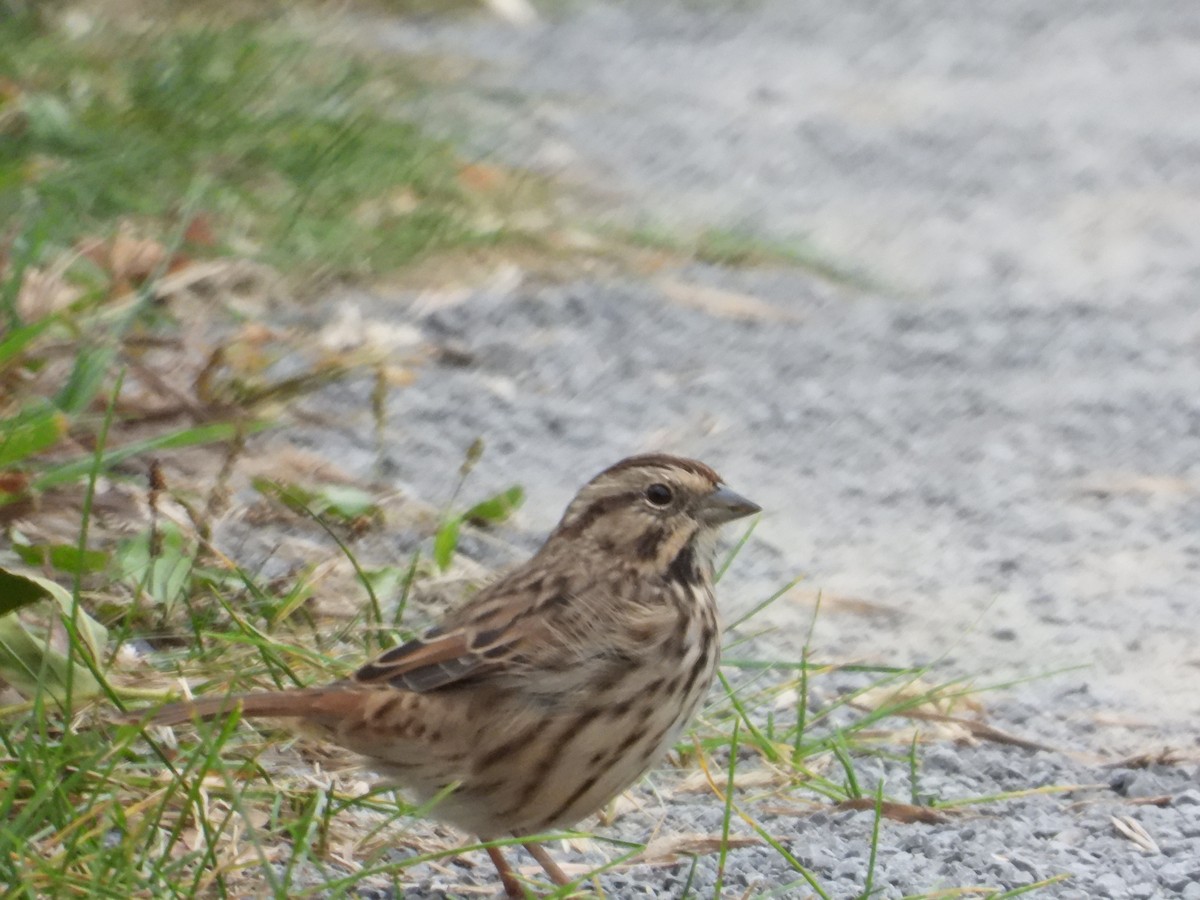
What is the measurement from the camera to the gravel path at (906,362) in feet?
15.4

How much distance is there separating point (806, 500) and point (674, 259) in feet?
6.50

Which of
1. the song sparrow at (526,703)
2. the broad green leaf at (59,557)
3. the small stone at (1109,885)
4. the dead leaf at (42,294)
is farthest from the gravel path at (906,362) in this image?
the broad green leaf at (59,557)

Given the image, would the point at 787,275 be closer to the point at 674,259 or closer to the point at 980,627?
the point at 674,259

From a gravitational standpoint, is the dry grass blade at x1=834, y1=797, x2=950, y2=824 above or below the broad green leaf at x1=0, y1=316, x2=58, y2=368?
below

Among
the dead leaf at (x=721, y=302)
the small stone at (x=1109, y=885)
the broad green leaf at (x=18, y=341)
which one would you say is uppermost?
the dead leaf at (x=721, y=302)

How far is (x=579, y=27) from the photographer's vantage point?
10977 millimetres

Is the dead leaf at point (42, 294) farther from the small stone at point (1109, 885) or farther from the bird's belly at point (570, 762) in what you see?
the small stone at point (1109, 885)

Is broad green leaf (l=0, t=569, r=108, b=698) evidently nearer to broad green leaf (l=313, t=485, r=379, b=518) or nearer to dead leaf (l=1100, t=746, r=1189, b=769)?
broad green leaf (l=313, t=485, r=379, b=518)

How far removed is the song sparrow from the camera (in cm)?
369

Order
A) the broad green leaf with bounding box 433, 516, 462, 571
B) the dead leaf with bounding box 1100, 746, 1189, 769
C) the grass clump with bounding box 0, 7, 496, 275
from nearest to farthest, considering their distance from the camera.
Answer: the dead leaf with bounding box 1100, 746, 1189, 769, the broad green leaf with bounding box 433, 516, 462, 571, the grass clump with bounding box 0, 7, 496, 275


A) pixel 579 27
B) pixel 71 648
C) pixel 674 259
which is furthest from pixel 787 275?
pixel 71 648

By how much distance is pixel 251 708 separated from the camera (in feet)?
11.7

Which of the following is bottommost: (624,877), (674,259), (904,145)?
(624,877)

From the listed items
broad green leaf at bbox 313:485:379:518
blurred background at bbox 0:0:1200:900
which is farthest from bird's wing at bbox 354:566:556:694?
→ broad green leaf at bbox 313:485:379:518
